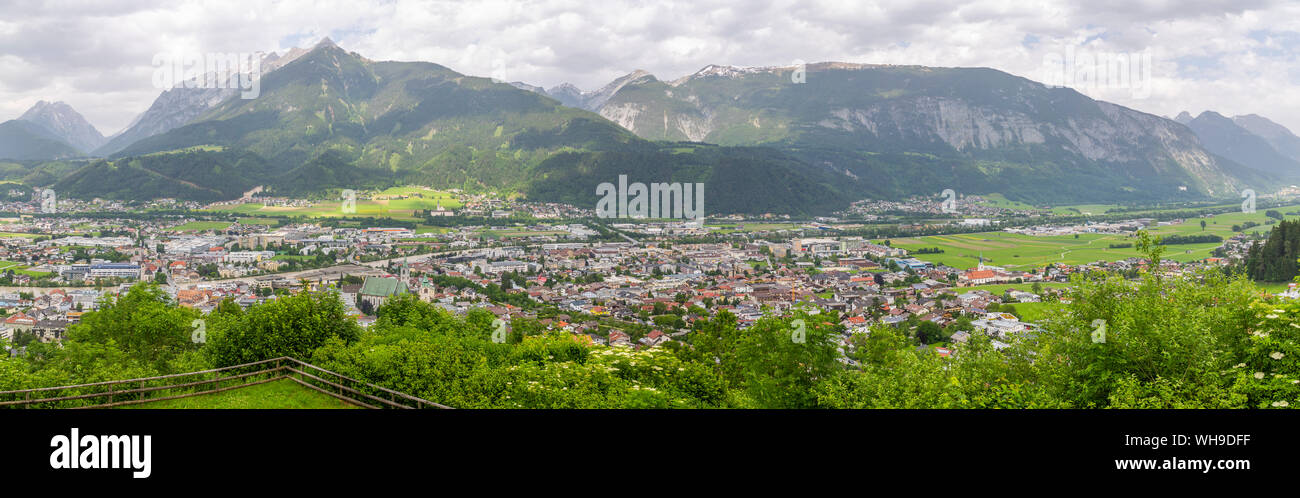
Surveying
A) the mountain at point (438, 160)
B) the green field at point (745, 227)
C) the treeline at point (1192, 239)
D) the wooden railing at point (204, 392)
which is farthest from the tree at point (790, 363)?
the mountain at point (438, 160)

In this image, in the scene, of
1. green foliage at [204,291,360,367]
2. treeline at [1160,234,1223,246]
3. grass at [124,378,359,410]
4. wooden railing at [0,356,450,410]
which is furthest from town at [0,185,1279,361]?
grass at [124,378,359,410]

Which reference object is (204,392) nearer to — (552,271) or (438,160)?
(552,271)

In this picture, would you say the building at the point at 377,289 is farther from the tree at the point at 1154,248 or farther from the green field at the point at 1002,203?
the green field at the point at 1002,203

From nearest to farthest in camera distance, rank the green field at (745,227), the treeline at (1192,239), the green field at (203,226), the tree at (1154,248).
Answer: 1. the tree at (1154,248)
2. the treeline at (1192,239)
3. the green field at (203,226)
4. the green field at (745,227)

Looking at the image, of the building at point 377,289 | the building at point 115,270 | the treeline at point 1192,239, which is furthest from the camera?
the treeline at point 1192,239

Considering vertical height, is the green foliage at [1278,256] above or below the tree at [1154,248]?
below

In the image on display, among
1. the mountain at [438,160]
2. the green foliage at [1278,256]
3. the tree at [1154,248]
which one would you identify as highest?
the mountain at [438,160]

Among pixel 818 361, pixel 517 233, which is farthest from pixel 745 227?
pixel 818 361

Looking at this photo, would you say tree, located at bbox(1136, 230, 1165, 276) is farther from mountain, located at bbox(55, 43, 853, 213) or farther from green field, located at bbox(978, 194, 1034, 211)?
green field, located at bbox(978, 194, 1034, 211)
